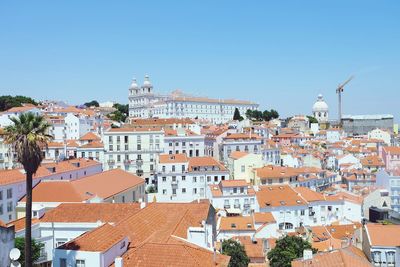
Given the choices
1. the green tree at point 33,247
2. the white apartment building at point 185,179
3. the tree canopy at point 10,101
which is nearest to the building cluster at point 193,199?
the white apartment building at point 185,179

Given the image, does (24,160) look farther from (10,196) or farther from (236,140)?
(236,140)

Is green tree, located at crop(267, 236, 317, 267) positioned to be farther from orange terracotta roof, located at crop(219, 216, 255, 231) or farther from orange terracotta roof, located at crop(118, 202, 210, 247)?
orange terracotta roof, located at crop(219, 216, 255, 231)

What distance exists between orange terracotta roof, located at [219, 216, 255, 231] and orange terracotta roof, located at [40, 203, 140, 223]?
20173 mm

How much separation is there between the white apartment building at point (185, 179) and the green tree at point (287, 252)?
95.1ft

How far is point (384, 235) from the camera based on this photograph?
88.5 ft

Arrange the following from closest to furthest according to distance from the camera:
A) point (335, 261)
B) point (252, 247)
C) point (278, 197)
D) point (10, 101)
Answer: point (335, 261) < point (252, 247) < point (278, 197) < point (10, 101)

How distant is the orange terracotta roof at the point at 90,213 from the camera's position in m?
29.3

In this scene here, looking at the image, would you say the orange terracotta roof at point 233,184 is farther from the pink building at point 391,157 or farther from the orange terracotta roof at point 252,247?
the pink building at point 391,157

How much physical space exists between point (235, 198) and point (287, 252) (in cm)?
2234

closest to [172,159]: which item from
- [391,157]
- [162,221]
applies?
[162,221]

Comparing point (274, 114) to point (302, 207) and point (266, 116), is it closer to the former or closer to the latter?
point (266, 116)

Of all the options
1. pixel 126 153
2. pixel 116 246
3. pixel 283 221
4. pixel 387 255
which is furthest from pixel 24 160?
pixel 126 153

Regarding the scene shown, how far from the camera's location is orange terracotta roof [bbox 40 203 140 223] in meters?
29.3

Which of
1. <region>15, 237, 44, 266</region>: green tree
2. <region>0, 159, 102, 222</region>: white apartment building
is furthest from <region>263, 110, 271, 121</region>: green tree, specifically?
<region>15, 237, 44, 266</region>: green tree
